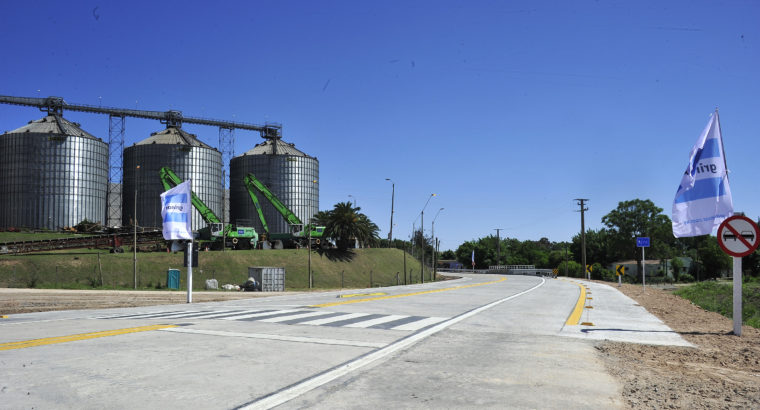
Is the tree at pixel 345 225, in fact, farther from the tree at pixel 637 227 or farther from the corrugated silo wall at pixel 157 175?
the tree at pixel 637 227

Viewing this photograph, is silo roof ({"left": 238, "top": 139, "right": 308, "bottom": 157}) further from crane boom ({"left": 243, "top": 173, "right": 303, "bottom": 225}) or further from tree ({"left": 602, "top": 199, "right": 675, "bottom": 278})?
tree ({"left": 602, "top": 199, "right": 675, "bottom": 278})

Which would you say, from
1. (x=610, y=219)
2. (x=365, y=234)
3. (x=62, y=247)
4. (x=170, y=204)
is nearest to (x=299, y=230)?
(x=365, y=234)

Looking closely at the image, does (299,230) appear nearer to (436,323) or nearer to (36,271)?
(36,271)

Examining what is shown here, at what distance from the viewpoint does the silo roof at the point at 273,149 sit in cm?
9918

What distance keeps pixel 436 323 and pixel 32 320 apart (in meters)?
10.4

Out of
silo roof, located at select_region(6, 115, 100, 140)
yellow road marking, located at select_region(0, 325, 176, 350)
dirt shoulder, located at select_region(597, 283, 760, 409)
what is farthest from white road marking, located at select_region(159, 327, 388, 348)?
silo roof, located at select_region(6, 115, 100, 140)

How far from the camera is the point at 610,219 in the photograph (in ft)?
295

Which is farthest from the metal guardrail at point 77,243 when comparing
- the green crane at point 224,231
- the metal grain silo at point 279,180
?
the metal grain silo at point 279,180

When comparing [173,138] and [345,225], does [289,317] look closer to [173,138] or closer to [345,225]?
[345,225]

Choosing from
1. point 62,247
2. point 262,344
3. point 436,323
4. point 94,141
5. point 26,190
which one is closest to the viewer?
point 262,344

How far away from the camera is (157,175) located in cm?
8612

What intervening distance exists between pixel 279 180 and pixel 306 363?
3563 inches

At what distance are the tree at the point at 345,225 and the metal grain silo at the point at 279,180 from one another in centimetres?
2597

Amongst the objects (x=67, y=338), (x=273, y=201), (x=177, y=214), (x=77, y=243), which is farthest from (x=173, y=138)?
(x=67, y=338)
